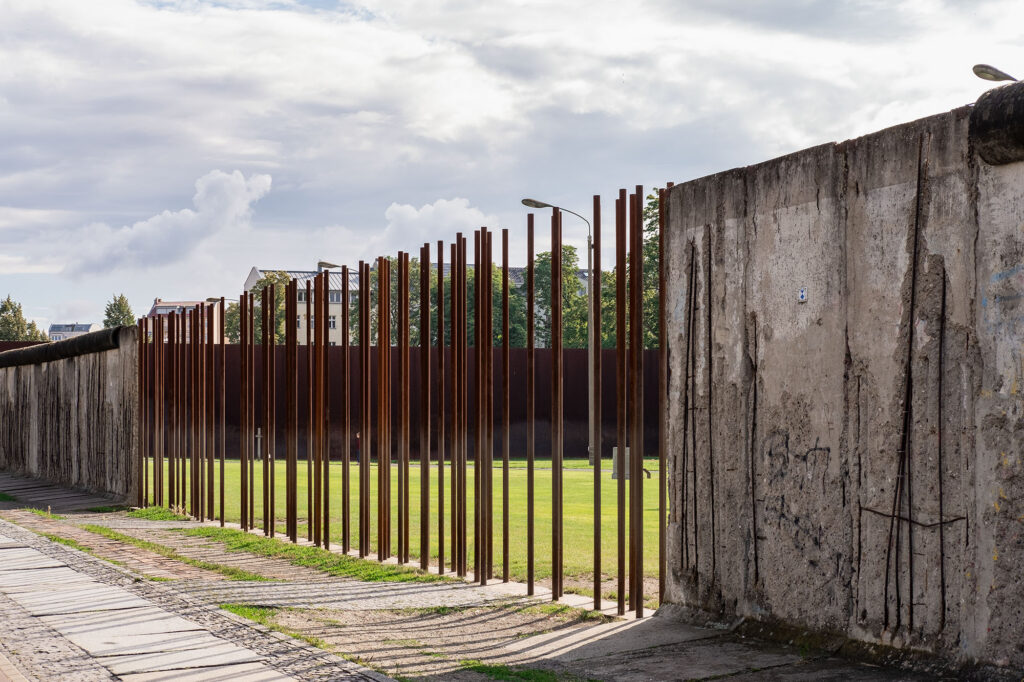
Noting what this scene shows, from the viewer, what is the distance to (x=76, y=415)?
17375 mm

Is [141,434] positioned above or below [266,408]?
below

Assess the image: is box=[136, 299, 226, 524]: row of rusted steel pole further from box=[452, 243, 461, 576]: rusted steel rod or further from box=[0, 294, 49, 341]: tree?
box=[0, 294, 49, 341]: tree

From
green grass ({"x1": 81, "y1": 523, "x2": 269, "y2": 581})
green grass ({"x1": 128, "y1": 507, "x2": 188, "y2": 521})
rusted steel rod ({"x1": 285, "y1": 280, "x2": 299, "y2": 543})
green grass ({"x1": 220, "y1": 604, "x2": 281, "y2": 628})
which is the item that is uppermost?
rusted steel rod ({"x1": 285, "y1": 280, "x2": 299, "y2": 543})

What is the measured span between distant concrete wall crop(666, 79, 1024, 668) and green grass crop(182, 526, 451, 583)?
2558 mm

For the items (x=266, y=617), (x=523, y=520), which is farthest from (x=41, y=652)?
(x=523, y=520)

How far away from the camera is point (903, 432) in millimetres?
5281

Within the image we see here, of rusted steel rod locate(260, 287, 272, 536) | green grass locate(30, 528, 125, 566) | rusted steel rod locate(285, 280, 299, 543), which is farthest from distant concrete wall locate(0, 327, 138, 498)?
rusted steel rod locate(285, 280, 299, 543)

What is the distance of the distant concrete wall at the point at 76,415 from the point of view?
15.1 m

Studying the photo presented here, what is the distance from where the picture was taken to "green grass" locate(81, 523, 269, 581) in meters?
8.48

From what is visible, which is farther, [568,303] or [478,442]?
[568,303]

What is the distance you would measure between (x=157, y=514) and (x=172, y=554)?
12.7 ft

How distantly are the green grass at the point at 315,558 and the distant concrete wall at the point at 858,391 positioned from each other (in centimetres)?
256

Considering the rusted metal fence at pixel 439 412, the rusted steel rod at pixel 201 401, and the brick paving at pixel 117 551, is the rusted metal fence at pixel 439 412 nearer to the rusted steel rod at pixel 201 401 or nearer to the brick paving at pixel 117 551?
the rusted steel rod at pixel 201 401

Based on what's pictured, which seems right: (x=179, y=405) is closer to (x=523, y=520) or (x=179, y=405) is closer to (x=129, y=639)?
A: (x=523, y=520)
